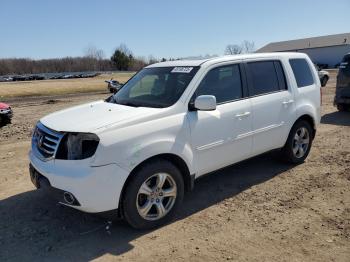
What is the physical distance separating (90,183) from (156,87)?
1.79 meters

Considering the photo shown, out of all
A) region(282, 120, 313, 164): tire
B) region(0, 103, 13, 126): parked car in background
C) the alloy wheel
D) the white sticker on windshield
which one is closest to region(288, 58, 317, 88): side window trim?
region(282, 120, 313, 164): tire

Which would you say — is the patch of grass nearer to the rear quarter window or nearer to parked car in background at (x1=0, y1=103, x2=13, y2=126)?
parked car in background at (x1=0, y1=103, x2=13, y2=126)

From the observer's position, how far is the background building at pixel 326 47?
7725 centimetres

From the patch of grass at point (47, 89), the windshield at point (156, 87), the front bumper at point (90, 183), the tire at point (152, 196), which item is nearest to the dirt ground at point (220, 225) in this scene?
the tire at point (152, 196)

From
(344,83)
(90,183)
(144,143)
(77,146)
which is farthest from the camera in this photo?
(344,83)

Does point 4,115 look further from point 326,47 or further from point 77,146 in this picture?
point 326,47

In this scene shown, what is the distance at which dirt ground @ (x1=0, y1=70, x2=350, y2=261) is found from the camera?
3703 millimetres

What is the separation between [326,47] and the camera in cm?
8019

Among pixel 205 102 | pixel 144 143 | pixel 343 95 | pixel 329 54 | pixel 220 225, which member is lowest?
pixel 220 225

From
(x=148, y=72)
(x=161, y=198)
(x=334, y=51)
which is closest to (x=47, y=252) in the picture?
(x=161, y=198)

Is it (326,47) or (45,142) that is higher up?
(326,47)

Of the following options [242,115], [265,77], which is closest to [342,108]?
[265,77]

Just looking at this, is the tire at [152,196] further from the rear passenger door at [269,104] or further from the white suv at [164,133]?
the rear passenger door at [269,104]

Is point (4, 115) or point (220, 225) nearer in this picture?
point (220, 225)
